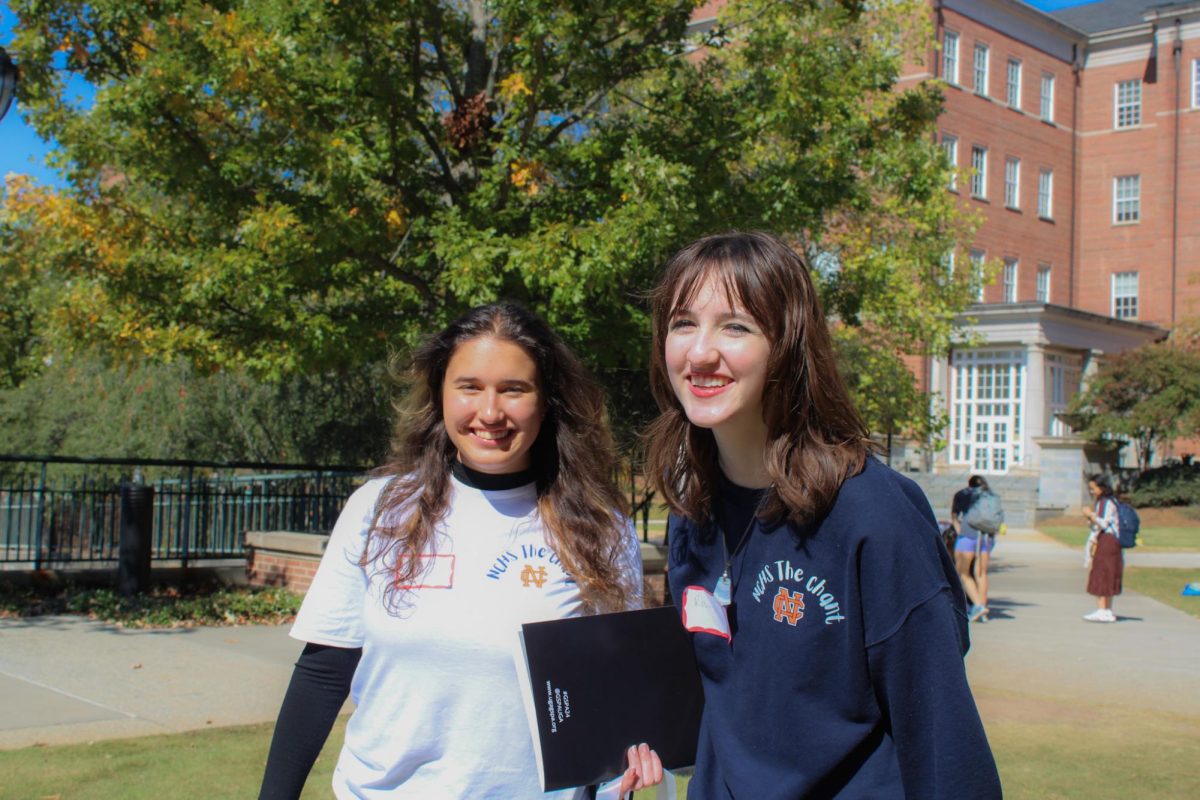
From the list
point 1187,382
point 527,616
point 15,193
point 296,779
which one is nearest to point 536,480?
point 527,616

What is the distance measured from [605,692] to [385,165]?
7697 millimetres

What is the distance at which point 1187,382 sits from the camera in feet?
101

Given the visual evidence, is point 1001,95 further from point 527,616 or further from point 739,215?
Result: point 527,616

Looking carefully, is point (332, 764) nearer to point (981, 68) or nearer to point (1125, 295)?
point (981, 68)

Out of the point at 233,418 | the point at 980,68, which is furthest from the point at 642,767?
the point at 980,68

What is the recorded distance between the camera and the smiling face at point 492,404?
2.72 meters

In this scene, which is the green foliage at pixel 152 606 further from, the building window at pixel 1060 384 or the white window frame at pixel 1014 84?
the white window frame at pixel 1014 84

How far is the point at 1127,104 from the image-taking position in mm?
47000

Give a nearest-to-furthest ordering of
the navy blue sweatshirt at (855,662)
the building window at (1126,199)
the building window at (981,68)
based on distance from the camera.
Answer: the navy blue sweatshirt at (855,662), the building window at (981,68), the building window at (1126,199)

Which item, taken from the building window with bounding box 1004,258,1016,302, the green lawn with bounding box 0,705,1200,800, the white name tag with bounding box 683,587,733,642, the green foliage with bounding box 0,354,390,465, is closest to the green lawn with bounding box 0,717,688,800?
the green lawn with bounding box 0,705,1200,800

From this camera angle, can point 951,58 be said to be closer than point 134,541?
No

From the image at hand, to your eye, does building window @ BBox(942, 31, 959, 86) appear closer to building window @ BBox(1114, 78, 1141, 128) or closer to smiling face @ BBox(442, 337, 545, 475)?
building window @ BBox(1114, 78, 1141, 128)

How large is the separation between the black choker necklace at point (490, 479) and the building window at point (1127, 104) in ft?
163

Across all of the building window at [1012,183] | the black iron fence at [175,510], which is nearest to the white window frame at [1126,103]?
the building window at [1012,183]
